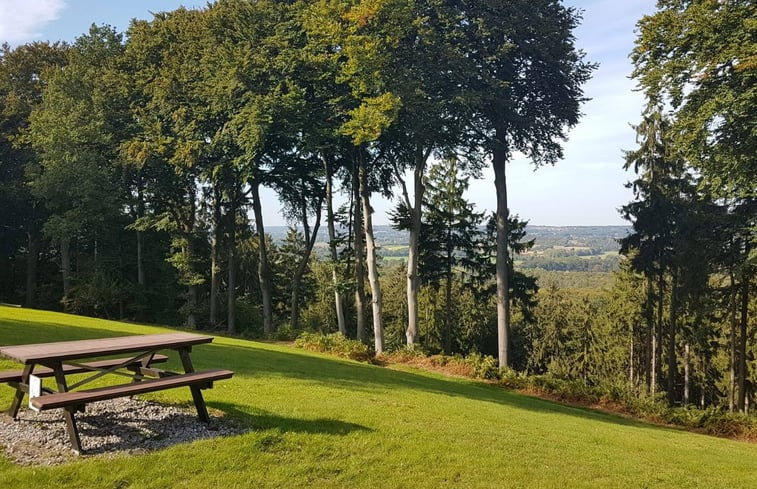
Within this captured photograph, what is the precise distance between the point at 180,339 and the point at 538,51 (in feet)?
58.4

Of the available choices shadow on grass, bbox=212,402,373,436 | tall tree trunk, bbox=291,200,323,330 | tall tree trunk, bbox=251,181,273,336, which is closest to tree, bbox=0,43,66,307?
tall tree trunk, bbox=251,181,273,336

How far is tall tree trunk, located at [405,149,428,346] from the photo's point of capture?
2173 centimetres

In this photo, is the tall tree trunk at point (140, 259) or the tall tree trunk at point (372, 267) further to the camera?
the tall tree trunk at point (140, 259)

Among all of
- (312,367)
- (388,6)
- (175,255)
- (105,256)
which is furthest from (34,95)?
(312,367)

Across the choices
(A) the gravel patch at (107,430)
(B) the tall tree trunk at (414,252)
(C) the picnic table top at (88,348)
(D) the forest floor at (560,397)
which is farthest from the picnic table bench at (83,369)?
(B) the tall tree trunk at (414,252)

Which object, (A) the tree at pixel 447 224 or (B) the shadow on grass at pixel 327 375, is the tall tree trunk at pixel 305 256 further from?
(B) the shadow on grass at pixel 327 375

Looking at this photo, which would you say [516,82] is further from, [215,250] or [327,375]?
[215,250]

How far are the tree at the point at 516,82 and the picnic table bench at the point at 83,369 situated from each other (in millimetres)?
15192

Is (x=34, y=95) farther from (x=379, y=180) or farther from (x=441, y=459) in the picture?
(x=441, y=459)

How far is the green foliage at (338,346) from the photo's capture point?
1900 cm

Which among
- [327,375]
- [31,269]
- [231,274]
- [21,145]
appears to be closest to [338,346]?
[327,375]

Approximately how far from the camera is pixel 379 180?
2556cm

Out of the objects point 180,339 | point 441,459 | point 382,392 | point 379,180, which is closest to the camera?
point 441,459

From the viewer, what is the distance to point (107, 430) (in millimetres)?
5867
